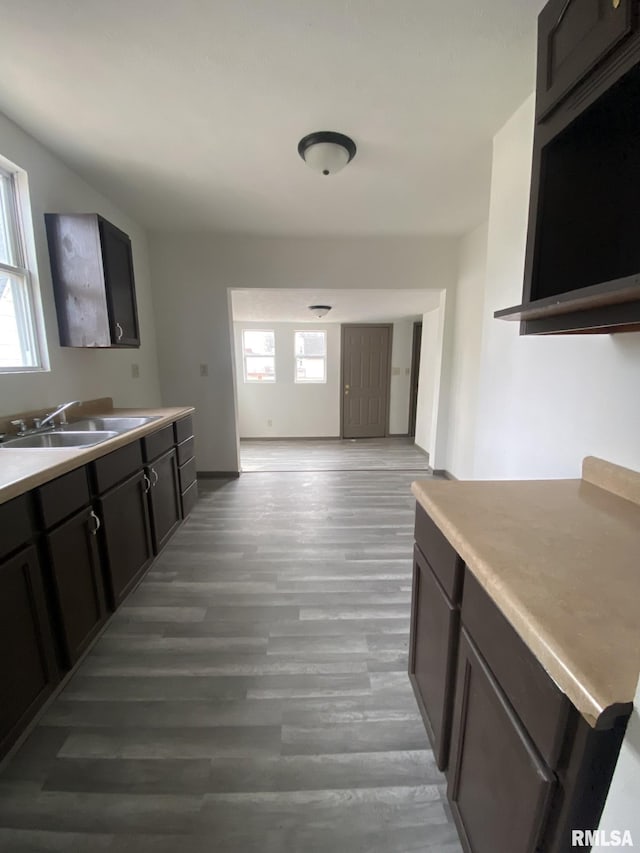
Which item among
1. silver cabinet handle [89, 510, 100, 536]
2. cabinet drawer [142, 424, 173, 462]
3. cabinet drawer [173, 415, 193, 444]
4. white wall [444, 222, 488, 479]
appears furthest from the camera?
white wall [444, 222, 488, 479]

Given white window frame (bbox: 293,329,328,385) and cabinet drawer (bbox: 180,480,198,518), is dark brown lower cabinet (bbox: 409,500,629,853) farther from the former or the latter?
white window frame (bbox: 293,329,328,385)

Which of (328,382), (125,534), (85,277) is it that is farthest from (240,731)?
(328,382)

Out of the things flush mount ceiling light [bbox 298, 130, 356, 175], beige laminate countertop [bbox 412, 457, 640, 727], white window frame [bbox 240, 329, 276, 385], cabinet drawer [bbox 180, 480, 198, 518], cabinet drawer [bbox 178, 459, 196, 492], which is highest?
→ flush mount ceiling light [bbox 298, 130, 356, 175]

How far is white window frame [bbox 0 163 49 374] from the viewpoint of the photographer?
194 centimetres

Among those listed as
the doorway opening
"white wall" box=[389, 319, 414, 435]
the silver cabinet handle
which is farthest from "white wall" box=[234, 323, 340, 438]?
the silver cabinet handle

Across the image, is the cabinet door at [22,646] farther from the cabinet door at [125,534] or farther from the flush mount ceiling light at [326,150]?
the flush mount ceiling light at [326,150]

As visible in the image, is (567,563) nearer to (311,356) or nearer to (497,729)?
(497,729)

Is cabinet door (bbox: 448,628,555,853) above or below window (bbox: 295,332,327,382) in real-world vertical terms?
below

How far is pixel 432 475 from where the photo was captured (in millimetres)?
3936

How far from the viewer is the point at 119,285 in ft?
7.80

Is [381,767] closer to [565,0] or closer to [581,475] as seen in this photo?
[581,475]

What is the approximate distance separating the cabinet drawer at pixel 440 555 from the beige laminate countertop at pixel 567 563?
0.06m

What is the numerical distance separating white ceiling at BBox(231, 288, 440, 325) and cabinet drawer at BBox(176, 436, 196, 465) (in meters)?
1.75

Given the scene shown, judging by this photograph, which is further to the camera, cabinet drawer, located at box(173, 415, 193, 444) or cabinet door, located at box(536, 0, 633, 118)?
cabinet drawer, located at box(173, 415, 193, 444)
